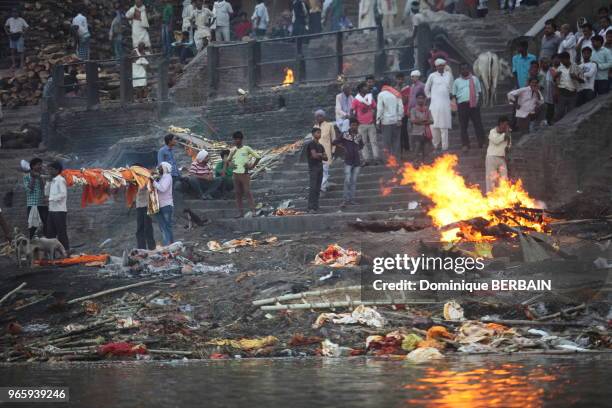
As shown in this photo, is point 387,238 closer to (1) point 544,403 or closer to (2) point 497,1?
(1) point 544,403

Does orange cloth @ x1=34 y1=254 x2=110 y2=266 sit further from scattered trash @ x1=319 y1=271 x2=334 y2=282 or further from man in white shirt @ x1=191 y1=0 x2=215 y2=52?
man in white shirt @ x1=191 y1=0 x2=215 y2=52

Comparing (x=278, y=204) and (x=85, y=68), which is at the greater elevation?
(x=85, y=68)

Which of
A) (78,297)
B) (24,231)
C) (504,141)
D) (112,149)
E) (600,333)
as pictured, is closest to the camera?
(600,333)

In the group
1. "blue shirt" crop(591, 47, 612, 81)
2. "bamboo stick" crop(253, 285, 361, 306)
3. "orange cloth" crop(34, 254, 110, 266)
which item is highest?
"blue shirt" crop(591, 47, 612, 81)

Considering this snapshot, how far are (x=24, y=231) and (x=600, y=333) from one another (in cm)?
1610

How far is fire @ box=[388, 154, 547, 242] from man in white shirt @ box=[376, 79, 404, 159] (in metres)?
0.39

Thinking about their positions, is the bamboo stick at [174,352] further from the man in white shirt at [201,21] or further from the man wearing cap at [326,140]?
the man in white shirt at [201,21]

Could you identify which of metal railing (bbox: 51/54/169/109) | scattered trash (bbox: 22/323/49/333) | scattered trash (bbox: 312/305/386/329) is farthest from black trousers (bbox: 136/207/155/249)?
metal railing (bbox: 51/54/169/109)

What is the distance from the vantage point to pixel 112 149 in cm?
2914

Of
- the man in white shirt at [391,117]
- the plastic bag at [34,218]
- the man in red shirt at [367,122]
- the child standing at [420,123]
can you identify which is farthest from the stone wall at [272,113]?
the plastic bag at [34,218]

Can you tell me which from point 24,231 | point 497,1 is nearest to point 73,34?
point 24,231

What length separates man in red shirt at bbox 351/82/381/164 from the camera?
78.2ft

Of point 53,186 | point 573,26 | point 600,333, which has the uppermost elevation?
point 573,26

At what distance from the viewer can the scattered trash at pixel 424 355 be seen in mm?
13391
